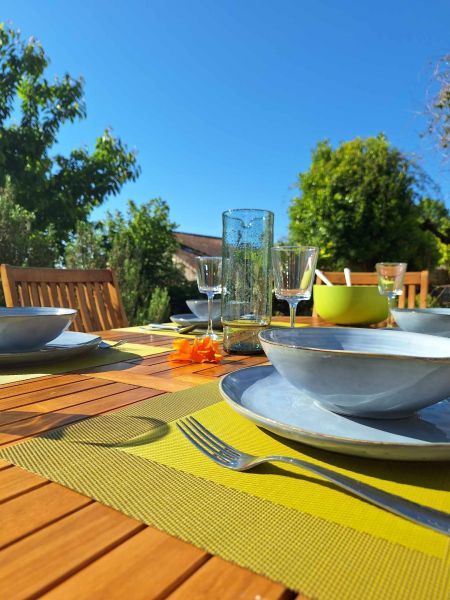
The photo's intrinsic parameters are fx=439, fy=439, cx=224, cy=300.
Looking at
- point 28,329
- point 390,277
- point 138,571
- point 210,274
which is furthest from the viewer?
point 390,277

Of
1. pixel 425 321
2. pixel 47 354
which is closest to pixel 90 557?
pixel 47 354

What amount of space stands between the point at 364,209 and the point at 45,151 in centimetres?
504

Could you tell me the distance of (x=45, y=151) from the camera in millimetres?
7055

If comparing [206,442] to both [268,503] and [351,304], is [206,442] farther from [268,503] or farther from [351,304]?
[351,304]

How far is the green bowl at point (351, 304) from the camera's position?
1503 millimetres

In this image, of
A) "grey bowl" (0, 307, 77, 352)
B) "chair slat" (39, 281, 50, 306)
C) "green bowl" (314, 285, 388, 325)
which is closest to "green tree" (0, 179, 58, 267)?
"chair slat" (39, 281, 50, 306)

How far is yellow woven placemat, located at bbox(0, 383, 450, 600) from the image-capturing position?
242 mm

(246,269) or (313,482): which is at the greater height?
(246,269)

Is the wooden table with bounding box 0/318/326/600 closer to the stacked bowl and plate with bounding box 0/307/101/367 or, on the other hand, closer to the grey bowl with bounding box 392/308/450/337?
the stacked bowl and plate with bounding box 0/307/101/367

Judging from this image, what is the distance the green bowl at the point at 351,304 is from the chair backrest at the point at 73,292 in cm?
85

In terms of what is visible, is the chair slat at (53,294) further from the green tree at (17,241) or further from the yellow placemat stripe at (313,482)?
the green tree at (17,241)

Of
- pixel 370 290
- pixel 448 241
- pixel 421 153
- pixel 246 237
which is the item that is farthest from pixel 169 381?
pixel 448 241

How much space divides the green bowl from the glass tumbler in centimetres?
61

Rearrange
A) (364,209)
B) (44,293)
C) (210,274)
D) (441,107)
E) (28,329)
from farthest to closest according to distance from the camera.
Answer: (364,209) < (441,107) < (44,293) < (210,274) < (28,329)
